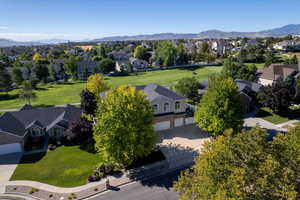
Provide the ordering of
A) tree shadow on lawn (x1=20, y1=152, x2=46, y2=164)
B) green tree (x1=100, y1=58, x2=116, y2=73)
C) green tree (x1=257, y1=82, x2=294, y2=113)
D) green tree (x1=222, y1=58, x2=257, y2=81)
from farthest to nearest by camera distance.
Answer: green tree (x1=100, y1=58, x2=116, y2=73) < green tree (x1=222, y1=58, x2=257, y2=81) < green tree (x1=257, y1=82, x2=294, y2=113) < tree shadow on lawn (x1=20, y1=152, x2=46, y2=164)

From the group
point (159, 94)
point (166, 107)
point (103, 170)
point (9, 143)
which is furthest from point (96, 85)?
point (103, 170)

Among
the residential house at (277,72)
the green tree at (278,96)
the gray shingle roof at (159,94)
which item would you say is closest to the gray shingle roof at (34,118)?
the gray shingle roof at (159,94)

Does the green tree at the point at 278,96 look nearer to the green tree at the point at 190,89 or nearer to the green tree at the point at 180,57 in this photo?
the green tree at the point at 190,89

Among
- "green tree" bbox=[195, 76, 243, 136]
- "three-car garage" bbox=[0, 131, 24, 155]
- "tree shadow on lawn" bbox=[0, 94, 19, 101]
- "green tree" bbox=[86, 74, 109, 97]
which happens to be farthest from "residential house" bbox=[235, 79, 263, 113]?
"tree shadow on lawn" bbox=[0, 94, 19, 101]

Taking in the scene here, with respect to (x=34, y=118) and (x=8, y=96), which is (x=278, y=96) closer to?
(x=34, y=118)

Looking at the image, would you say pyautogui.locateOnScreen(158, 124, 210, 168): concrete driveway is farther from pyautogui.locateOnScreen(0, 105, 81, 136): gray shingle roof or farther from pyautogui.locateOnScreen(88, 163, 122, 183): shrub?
pyautogui.locateOnScreen(0, 105, 81, 136): gray shingle roof

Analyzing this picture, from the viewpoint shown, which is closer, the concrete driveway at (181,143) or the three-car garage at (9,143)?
the concrete driveway at (181,143)

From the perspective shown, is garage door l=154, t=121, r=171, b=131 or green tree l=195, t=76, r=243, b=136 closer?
green tree l=195, t=76, r=243, b=136
